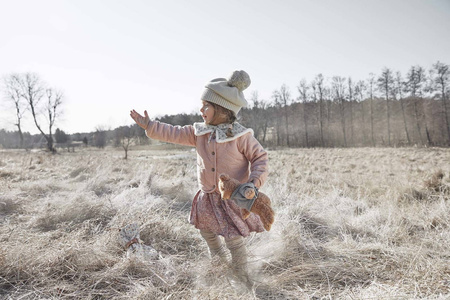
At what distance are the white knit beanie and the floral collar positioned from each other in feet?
0.48

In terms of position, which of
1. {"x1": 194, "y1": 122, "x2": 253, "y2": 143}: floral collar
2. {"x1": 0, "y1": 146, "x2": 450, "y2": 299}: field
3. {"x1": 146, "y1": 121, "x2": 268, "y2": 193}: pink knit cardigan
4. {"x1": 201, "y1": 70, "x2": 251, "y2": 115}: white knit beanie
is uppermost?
{"x1": 201, "y1": 70, "x2": 251, "y2": 115}: white knit beanie

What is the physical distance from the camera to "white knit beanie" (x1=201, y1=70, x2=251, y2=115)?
206 cm

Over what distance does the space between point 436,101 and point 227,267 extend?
31.4 meters

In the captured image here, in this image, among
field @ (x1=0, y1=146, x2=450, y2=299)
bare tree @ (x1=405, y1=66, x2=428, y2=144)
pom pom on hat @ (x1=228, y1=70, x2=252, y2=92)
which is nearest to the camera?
field @ (x1=0, y1=146, x2=450, y2=299)

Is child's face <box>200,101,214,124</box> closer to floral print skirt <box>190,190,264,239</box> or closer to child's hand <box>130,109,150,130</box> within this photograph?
child's hand <box>130,109,150,130</box>

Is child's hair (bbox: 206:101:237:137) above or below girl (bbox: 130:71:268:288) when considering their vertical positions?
above

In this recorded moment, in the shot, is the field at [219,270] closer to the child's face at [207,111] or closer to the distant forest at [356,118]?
the child's face at [207,111]

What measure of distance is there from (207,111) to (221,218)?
838mm

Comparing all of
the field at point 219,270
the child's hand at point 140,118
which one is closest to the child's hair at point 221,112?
the child's hand at point 140,118

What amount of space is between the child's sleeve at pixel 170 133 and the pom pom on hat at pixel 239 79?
530 millimetres

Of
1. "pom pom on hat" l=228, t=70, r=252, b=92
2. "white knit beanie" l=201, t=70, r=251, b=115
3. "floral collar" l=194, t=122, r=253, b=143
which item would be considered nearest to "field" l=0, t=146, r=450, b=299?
"floral collar" l=194, t=122, r=253, b=143

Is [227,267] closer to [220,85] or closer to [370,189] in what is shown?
[220,85]

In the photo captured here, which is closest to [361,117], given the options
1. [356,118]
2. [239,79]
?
[356,118]

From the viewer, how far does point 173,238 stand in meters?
2.78
